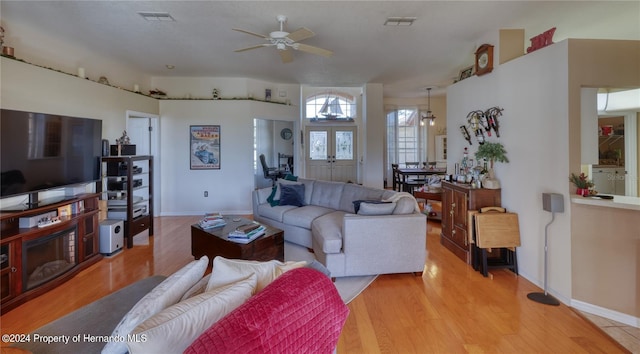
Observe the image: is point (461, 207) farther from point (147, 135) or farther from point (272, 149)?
point (147, 135)

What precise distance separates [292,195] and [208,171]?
251 cm

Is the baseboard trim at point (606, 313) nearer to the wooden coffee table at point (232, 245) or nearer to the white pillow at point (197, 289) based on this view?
the wooden coffee table at point (232, 245)

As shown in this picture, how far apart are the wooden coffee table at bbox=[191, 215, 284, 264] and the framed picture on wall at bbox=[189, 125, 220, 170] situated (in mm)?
2852

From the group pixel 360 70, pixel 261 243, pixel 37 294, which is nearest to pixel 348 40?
pixel 360 70

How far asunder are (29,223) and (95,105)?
7.54ft

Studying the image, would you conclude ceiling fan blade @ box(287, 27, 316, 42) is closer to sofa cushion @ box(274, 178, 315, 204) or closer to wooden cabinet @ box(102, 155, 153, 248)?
sofa cushion @ box(274, 178, 315, 204)

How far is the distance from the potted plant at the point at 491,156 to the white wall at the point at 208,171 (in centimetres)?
437

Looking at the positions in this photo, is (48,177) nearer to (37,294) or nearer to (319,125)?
(37,294)

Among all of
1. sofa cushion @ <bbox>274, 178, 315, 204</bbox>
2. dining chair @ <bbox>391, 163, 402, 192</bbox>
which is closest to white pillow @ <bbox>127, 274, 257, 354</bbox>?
sofa cushion @ <bbox>274, 178, 315, 204</bbox>

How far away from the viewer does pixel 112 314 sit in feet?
5.21

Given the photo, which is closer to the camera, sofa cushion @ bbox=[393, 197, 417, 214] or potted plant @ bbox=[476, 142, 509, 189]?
sofa cushion @ bbox=[393, 197, 417, 214]

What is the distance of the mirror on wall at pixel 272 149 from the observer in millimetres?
6523

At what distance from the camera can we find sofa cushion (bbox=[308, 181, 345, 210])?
450 cm

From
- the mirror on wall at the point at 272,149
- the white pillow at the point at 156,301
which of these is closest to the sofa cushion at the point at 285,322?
the white pillow at the point at 156,301
